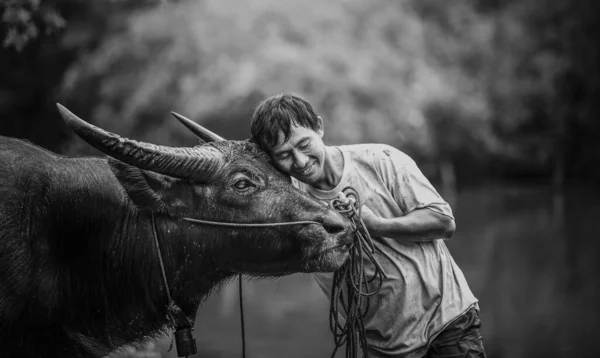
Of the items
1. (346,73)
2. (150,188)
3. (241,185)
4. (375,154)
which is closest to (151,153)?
(150,188)

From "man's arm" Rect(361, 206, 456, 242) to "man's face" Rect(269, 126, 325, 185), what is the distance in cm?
28

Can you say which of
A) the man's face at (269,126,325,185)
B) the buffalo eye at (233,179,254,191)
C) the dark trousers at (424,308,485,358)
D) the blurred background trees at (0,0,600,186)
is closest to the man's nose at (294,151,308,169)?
the man's face at (269,126,325,185)

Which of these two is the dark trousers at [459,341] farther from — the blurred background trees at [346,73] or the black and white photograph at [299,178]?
the blurred background trees at [346,73]

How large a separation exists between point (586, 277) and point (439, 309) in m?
13.0

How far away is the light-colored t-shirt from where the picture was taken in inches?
138

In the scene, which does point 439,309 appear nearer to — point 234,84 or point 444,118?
point 234,84

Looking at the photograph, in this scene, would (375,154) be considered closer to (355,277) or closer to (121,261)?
(355,277)

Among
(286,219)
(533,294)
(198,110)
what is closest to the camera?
(286,219)

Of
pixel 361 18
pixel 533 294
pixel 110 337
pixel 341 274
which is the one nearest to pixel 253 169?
pixel 341 274

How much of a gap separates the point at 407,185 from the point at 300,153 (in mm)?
493

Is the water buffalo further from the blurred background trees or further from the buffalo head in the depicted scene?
the blurred background trees

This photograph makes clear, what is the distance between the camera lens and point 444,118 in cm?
2102

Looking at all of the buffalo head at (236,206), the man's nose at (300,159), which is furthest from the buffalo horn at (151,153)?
the man's nose at (300,159)

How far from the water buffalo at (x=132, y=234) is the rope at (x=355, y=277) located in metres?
0.07
